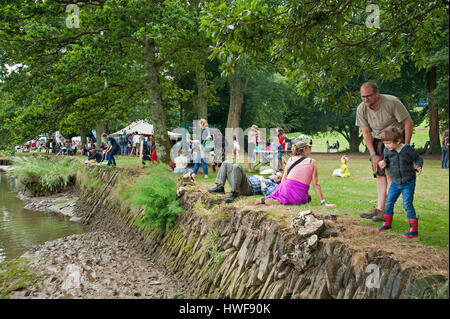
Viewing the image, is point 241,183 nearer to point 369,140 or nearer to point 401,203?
point 401,203

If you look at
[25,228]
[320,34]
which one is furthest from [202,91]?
[320,34]

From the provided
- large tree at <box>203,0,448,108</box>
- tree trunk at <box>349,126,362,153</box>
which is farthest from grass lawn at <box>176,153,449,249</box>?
tree trunk at <box>349,126,362,153</box>

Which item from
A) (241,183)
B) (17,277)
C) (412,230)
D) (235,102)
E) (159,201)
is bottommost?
(17,277)

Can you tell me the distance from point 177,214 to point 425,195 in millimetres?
5824

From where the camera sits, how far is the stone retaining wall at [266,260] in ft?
12.8

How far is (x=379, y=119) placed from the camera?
5359 millimetres

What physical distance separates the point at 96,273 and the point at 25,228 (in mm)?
7208

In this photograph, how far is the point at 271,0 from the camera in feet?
21.1

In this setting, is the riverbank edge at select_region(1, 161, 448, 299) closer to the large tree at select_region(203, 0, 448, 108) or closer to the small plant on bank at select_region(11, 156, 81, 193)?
the large tree at select_region(203, 0, 448, 108)

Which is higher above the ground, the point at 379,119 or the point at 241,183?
the point at 379,119

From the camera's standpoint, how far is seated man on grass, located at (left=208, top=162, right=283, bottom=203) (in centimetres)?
832

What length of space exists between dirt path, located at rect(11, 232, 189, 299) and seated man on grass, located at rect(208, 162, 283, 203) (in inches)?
95.0
